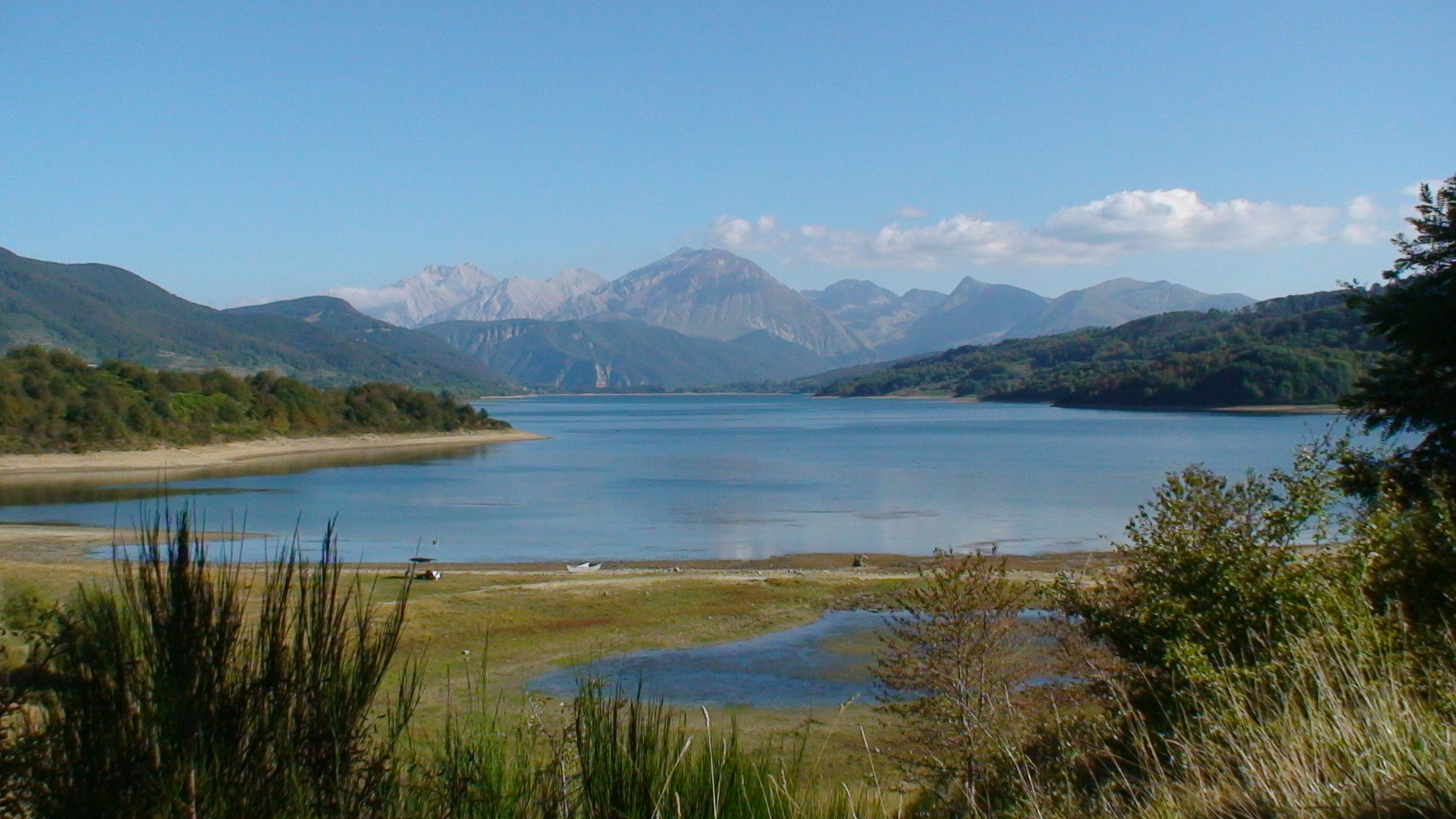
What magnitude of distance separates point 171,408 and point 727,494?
175ft

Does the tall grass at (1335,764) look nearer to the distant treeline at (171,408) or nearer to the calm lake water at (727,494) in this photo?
the calm lake water at (727,494)

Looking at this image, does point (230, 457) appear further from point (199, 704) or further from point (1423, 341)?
point (199, 704)


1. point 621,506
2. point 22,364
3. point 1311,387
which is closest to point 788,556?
point 621,506

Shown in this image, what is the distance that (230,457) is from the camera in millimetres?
83188

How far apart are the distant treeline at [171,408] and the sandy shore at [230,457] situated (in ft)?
3.93

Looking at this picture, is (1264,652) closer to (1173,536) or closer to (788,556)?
(1173,536)

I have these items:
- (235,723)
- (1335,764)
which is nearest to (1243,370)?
(1335,764)

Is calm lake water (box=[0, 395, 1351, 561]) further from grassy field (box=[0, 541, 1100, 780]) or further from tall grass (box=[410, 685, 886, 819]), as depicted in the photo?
tall grass (box=[410, 685, 886, 819])

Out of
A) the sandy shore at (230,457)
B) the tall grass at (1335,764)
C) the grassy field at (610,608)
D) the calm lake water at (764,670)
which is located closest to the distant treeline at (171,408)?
the sandy shore at (230,457)

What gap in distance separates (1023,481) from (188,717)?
189ft

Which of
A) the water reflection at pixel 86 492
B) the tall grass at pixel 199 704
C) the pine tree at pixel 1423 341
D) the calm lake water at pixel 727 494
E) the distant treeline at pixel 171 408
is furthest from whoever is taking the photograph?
the distant treeline at pixel 171 408

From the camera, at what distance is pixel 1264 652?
316 inches

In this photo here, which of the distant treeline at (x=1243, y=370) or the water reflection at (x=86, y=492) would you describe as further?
the distant treeline at (x=1243, y=370)

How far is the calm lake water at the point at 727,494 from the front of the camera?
3909cm
